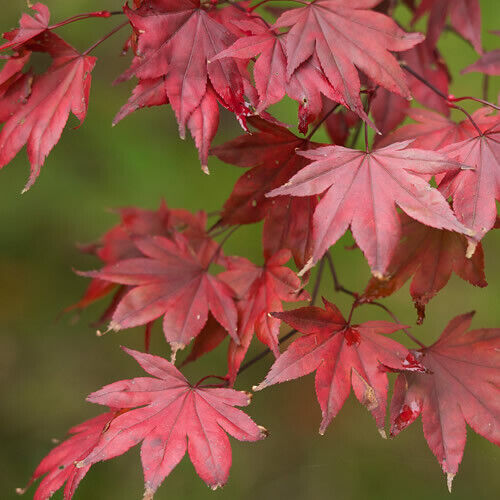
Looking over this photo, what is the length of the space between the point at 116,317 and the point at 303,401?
4.51 ft

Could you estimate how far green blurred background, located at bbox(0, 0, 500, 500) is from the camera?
198 centimetres

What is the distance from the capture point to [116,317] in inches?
34.4

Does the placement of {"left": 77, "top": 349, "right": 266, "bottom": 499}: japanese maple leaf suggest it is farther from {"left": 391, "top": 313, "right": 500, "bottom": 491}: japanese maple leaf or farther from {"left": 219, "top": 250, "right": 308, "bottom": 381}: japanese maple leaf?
{"left": 391, "top": 313, "right": 500, "bottom": 491}: japanese maple leaf

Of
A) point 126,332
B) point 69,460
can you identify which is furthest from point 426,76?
point 126,332

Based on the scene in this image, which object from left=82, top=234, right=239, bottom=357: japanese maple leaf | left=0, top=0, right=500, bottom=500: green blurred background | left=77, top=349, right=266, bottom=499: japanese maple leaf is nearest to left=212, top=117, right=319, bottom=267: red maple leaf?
left=82, top=234, right=239, bottom=357: japanese maple leaf

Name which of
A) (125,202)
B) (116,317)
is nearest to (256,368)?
(125,202)

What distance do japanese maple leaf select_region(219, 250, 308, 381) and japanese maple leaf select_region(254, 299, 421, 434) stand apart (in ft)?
0.12

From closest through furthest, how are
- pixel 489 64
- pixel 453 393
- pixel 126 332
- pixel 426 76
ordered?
pixel 453 393
pixel 489 64
pixel 426 76
pixel 126 332

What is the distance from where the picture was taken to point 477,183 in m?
0.71

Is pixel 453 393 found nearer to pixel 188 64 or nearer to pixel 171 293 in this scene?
pixel 171 293

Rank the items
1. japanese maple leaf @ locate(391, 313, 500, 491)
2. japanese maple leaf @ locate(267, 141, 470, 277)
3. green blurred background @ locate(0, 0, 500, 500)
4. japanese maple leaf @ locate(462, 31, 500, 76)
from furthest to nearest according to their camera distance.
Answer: green blurred background @ locate(0, 0, 500, 500)
japanese maple leaf @ locate(462, 31, 500, 76)
japanese maple leaf @ locate(391, 313, 500, 491)
japanese maple leaf @ locate(267, 141, 470, 277)

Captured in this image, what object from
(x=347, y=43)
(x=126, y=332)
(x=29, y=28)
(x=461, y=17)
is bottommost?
(x=126, y=332)

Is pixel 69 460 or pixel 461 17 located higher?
pixel 461 17

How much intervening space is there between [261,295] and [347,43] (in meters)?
0.35
